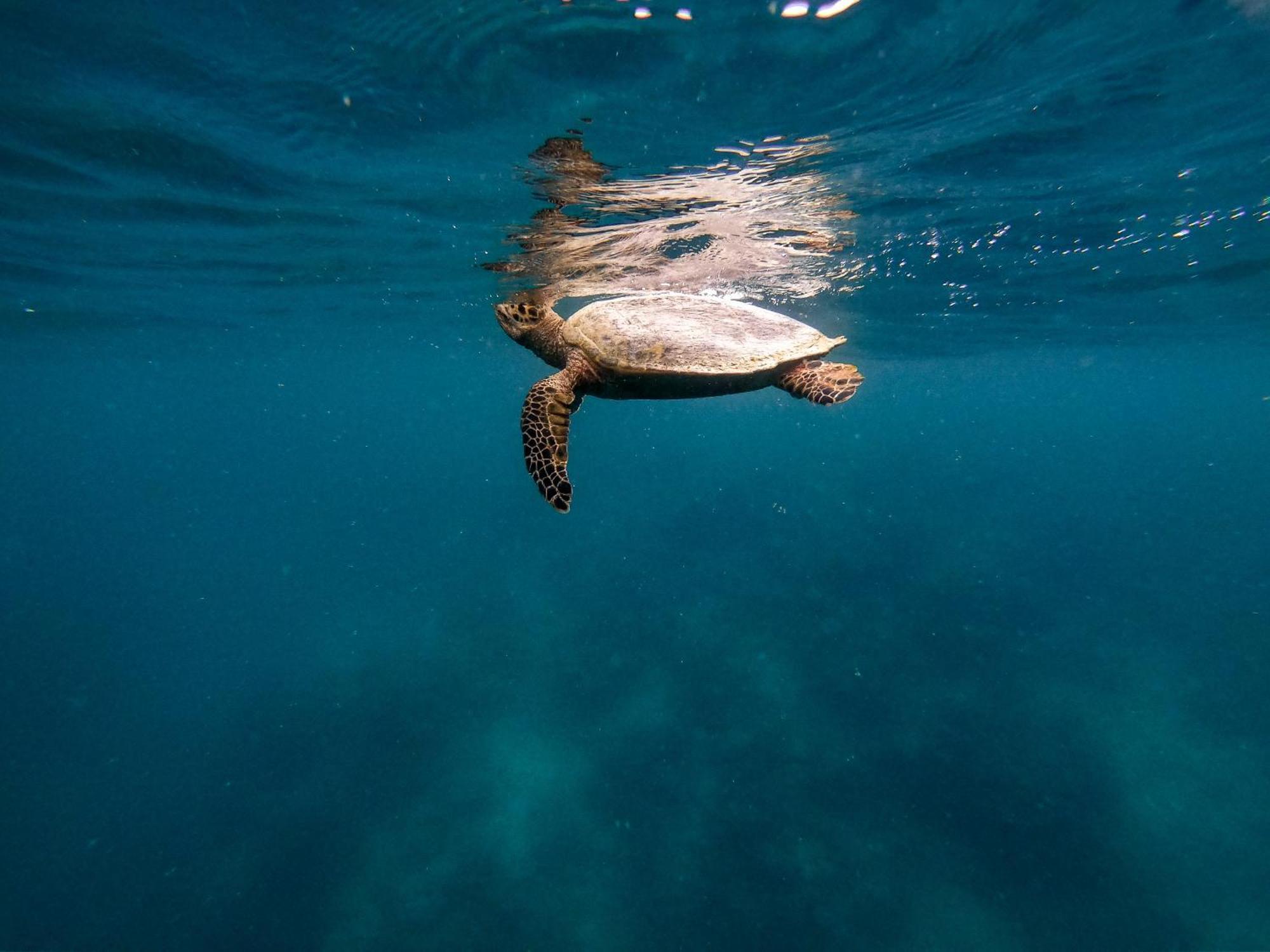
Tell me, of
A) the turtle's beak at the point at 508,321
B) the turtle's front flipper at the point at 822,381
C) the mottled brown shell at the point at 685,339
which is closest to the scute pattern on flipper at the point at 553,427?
the mottled brown shell at the point at 685,339

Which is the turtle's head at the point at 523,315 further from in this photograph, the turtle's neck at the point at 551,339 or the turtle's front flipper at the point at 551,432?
the turtle's front flipper at the point at 551,432

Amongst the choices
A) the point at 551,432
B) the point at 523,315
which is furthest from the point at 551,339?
the point at 551,432

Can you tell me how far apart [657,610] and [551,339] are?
540 inches

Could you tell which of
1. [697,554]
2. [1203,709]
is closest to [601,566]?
[697,554]

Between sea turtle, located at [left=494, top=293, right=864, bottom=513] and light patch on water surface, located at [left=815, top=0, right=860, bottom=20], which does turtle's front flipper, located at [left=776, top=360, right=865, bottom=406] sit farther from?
light patch on water surface, located at [left=815, top=0, right=860, bottom=20]

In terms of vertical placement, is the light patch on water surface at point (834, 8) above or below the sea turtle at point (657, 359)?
above

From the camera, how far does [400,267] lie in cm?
1750

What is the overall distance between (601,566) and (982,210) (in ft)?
58.4

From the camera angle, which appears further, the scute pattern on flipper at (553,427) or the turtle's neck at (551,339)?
the turtle's neck at (551,339)

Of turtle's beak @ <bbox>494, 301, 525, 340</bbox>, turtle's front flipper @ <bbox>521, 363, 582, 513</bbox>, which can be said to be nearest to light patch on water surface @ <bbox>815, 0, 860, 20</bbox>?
turtle's front flipper @ <bbox>521, 363, 582, 513</bbox>

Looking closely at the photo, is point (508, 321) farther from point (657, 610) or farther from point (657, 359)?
point (657, 610)

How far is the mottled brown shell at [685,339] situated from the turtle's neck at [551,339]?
Answer: 9.3 inches

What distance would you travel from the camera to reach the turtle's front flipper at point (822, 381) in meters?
6.45

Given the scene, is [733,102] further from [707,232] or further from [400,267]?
[400,267]
